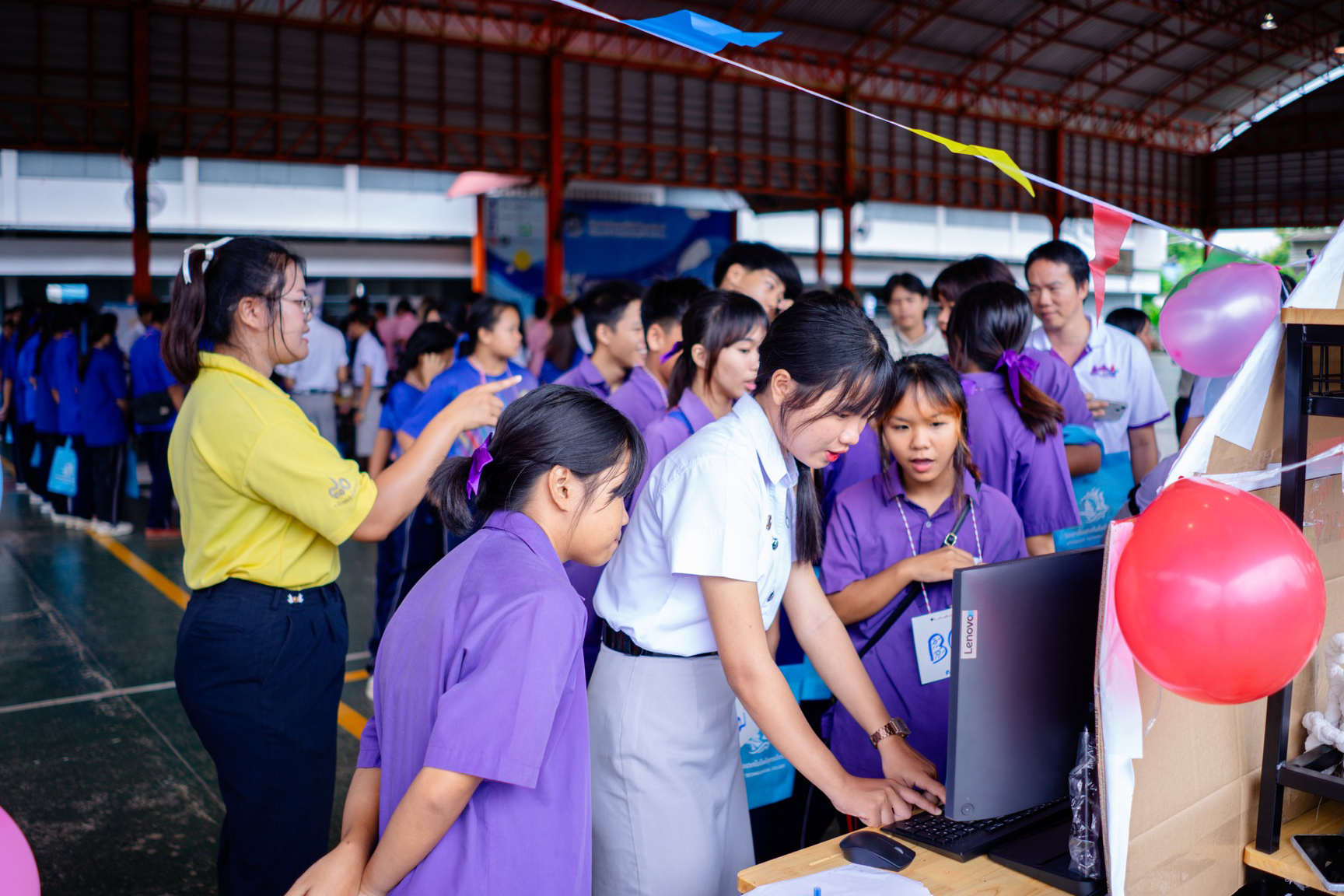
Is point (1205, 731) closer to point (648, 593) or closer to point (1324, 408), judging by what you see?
point (1324, 408)

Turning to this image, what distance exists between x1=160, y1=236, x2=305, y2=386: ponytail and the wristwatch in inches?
49.5

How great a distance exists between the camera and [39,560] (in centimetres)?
593

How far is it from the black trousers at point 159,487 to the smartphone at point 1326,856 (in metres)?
6.61

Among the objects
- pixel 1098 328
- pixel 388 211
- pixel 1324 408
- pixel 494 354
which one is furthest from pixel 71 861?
pixel 388 211

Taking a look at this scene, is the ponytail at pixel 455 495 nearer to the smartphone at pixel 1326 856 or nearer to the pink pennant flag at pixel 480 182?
the smartphone at pixel 1326 856

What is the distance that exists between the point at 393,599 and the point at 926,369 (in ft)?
8.75

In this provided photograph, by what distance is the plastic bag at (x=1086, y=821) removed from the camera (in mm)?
1262

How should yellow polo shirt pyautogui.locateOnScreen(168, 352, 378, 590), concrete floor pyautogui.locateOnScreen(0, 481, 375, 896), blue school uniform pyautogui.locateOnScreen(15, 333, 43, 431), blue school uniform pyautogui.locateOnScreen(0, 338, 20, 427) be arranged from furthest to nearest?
blue school uniform pyautogui.locateOnScreen(0, 338, 20, 427) < blue school uniform pyautogui.locateOnScreen(15, 333, 43, 431) < concrete floor pyautogui.locateOnScreen(0, 481, 375, 896) < yellow polo shirt pyautogui.locateOnScreen(168, 352, 378, 590)

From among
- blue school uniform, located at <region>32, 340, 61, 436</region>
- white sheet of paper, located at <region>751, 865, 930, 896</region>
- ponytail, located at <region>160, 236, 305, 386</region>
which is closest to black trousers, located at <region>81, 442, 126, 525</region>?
→ blue school uniform, located at <region>32, 340, 61, 436</region>

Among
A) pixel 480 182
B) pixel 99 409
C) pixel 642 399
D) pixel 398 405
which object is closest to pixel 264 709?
pixel 642 399

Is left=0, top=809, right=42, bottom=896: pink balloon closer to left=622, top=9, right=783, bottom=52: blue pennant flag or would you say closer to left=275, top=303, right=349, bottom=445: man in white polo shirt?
left=622, top=9, right=783, bottom=52: blue pennant flag

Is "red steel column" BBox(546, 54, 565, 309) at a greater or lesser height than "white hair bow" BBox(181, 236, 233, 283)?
greater

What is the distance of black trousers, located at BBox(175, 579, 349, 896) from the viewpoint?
1.76m

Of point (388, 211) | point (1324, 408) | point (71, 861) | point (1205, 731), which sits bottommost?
point (71, 861)
